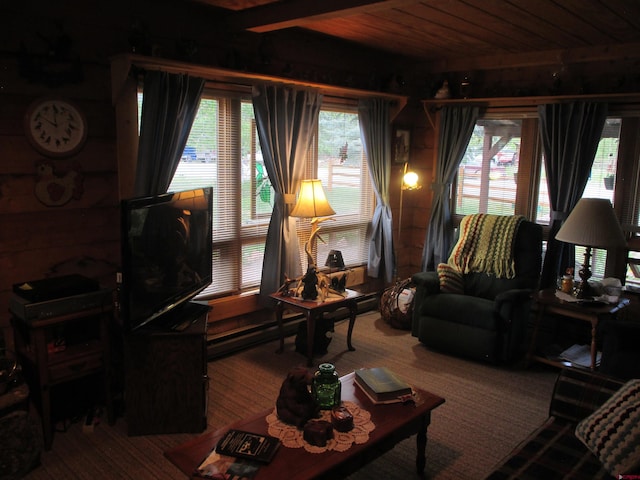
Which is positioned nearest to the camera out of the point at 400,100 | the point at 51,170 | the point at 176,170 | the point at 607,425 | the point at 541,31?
the point at 607,425

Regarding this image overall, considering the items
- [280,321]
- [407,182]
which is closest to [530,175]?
[407,182]

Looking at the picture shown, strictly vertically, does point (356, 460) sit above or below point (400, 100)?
below

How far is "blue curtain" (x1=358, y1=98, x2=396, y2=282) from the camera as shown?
4.84m

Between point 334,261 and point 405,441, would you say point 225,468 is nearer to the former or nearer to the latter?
point 405,441

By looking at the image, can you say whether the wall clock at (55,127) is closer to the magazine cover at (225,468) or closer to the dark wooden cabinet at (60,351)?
the dark wooden cabinet at (60,351)

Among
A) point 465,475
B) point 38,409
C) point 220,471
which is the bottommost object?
point 465,475

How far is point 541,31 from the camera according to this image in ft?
12.6

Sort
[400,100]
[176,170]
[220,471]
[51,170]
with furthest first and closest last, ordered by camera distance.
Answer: [400,100], [176,170], [51,170], [220,471]

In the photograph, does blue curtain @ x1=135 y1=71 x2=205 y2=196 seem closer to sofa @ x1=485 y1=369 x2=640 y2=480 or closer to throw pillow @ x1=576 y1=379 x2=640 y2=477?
sofa @ x1=485 y1=369 x2=640 y2=480

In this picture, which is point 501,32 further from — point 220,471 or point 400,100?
point 220,471

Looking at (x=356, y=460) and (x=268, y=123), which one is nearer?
(x=356, y=460)

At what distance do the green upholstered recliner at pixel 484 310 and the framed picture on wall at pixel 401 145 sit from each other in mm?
1485

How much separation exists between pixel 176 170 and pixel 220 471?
220 cm

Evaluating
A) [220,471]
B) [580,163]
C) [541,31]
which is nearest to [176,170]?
[220,471]
